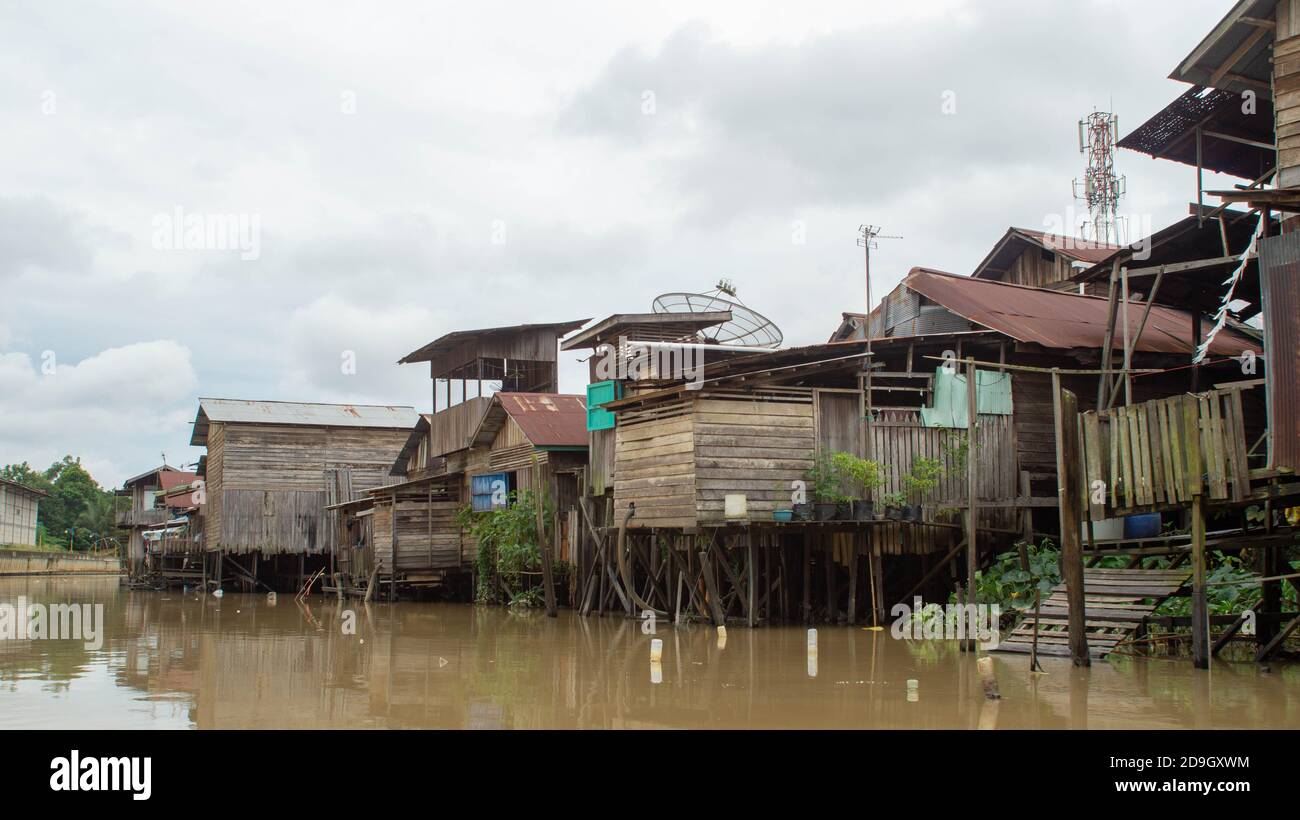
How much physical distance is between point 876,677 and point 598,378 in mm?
13026

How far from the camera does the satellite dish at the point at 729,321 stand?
22344mm

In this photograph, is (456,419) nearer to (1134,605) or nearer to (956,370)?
(956,370)

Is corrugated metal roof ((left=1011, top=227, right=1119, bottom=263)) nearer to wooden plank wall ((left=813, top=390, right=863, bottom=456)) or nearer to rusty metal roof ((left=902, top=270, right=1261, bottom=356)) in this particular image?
rusty metal roof ((left=902, top=270, right=1261, bottom=356))

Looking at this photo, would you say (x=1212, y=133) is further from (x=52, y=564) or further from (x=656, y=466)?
(x=52, y=564)

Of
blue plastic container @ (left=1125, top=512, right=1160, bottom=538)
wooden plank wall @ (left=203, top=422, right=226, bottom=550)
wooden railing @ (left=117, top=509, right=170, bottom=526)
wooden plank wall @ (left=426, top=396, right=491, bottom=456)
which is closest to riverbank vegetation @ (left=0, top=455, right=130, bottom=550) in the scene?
wooden railing @ (left=117, top=509, right=170, bottom=526)

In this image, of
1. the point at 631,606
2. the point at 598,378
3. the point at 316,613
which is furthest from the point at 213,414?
the point at 631,606

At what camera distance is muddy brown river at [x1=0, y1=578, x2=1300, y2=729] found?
973cm

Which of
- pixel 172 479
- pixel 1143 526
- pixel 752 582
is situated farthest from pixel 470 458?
pixel 172 479

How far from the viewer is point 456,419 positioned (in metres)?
32.2

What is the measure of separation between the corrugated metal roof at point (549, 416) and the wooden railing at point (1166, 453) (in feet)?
50.4

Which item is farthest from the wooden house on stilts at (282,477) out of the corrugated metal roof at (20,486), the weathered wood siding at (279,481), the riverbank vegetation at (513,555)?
the corrugated metal roof at (20,486)
